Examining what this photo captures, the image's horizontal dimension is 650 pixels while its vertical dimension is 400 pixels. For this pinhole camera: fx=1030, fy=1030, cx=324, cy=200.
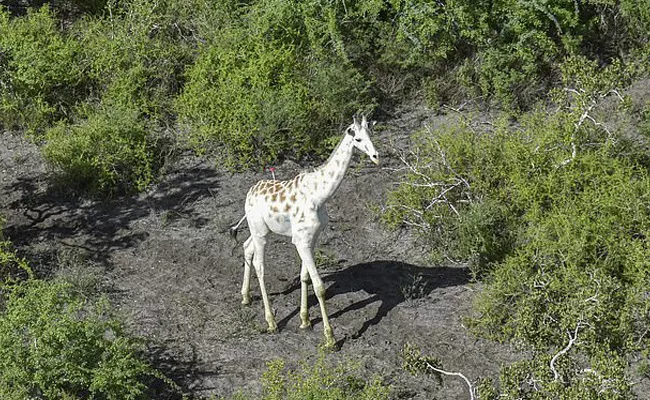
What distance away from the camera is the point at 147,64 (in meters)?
15.0

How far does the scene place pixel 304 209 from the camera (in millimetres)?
10141

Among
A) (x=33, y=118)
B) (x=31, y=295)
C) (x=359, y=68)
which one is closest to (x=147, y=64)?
(x=33, y=118)

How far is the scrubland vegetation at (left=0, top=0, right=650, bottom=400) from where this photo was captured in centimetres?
924

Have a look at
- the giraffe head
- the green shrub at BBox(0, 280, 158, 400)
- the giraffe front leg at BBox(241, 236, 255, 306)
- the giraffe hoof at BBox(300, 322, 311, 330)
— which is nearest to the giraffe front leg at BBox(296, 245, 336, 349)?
the giraffe hoof at BBox(300, 322, 311, 330)

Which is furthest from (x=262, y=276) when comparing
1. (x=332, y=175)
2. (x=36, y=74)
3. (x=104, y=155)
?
(x=36, y=74)

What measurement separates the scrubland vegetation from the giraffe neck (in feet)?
5.85

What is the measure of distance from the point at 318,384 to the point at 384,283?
2.64 m

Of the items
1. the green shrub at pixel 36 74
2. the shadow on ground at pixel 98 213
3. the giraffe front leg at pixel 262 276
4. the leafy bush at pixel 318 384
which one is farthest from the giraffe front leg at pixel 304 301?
the green shrub at pixel 36 74

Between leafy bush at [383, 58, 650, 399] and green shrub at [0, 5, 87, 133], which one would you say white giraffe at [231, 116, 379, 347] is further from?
green shrub at [0, 5, 87, 133]

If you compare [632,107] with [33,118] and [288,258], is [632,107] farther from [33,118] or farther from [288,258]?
[33,118]

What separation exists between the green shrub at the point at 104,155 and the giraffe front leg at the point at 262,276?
3.21m

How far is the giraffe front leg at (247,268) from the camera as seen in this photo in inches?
426

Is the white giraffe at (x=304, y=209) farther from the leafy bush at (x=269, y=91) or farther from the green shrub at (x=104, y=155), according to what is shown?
the green shrub at (x=104, y=155)

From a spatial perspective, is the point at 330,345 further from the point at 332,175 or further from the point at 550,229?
the point at 550,229
